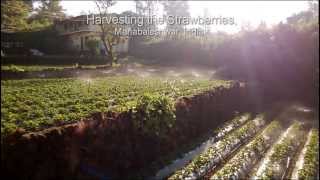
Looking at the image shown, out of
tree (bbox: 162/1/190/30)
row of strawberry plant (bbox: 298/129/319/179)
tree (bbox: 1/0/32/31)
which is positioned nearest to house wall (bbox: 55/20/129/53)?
tree (bbox: 1/0/32/31)

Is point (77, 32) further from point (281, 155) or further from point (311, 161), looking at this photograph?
point (311, 161)

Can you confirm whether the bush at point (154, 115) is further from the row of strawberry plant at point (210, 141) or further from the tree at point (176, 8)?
the tree at point (176, 8)

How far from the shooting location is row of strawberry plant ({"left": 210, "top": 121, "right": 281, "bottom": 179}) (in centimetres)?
1382

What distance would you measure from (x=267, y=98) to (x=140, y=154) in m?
21.2

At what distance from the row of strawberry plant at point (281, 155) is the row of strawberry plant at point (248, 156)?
38 cm

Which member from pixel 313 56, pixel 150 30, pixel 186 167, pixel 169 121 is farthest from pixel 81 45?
pixel 186 167

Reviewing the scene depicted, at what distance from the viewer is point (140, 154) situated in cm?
1442

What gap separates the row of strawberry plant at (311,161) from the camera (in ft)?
48.4

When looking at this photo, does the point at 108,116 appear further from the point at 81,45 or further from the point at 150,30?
the point at 81,45

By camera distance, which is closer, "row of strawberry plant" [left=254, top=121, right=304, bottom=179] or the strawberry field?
the strawberry field

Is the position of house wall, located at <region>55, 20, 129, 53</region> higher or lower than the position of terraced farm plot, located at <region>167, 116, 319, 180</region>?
higher

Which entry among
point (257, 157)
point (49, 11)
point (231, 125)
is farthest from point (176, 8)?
point (257, 157)

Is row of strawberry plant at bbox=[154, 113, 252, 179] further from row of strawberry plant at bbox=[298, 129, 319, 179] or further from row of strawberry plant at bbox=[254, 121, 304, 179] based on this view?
row of strawberry plant at bbox=[298, 129, 319, 179]

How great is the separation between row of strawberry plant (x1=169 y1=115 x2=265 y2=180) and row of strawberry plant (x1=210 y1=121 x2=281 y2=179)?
49cm
